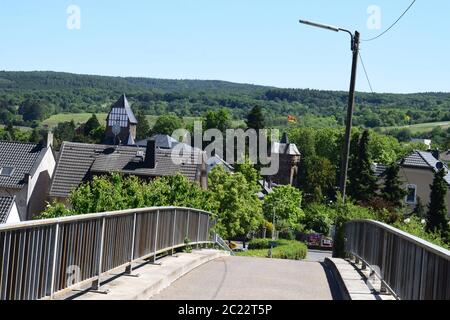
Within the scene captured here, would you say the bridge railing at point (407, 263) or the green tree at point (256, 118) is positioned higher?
the green tree at point (256, 118)

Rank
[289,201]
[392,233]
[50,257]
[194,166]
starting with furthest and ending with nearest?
1. [289,201]
2. [194,166]
3. [392,233]
4. [50,257]

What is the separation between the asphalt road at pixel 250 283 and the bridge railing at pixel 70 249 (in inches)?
34.6

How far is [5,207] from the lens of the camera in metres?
41.0

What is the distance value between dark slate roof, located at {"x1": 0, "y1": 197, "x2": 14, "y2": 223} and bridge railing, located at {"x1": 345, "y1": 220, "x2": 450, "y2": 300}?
93.0 feet

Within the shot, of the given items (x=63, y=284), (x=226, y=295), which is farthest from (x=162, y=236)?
(x=63, y=284)

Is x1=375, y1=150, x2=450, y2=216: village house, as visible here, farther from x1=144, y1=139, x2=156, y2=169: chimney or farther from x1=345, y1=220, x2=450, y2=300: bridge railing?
x1=345, y1=220, x2=450, y2=300: bridge railing

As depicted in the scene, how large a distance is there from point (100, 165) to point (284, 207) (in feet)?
145

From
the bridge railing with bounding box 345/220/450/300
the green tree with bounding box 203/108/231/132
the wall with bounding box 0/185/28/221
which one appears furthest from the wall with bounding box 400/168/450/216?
the bridge railing with bounding box 345/220/450/300

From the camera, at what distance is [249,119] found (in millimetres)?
140375

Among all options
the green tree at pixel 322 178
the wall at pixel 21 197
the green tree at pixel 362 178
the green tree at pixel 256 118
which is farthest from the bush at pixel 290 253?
the green tree at pixel 256 118

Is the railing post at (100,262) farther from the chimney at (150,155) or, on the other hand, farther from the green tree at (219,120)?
the green tree at (219,120)

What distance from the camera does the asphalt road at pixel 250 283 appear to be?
37.2 feet
